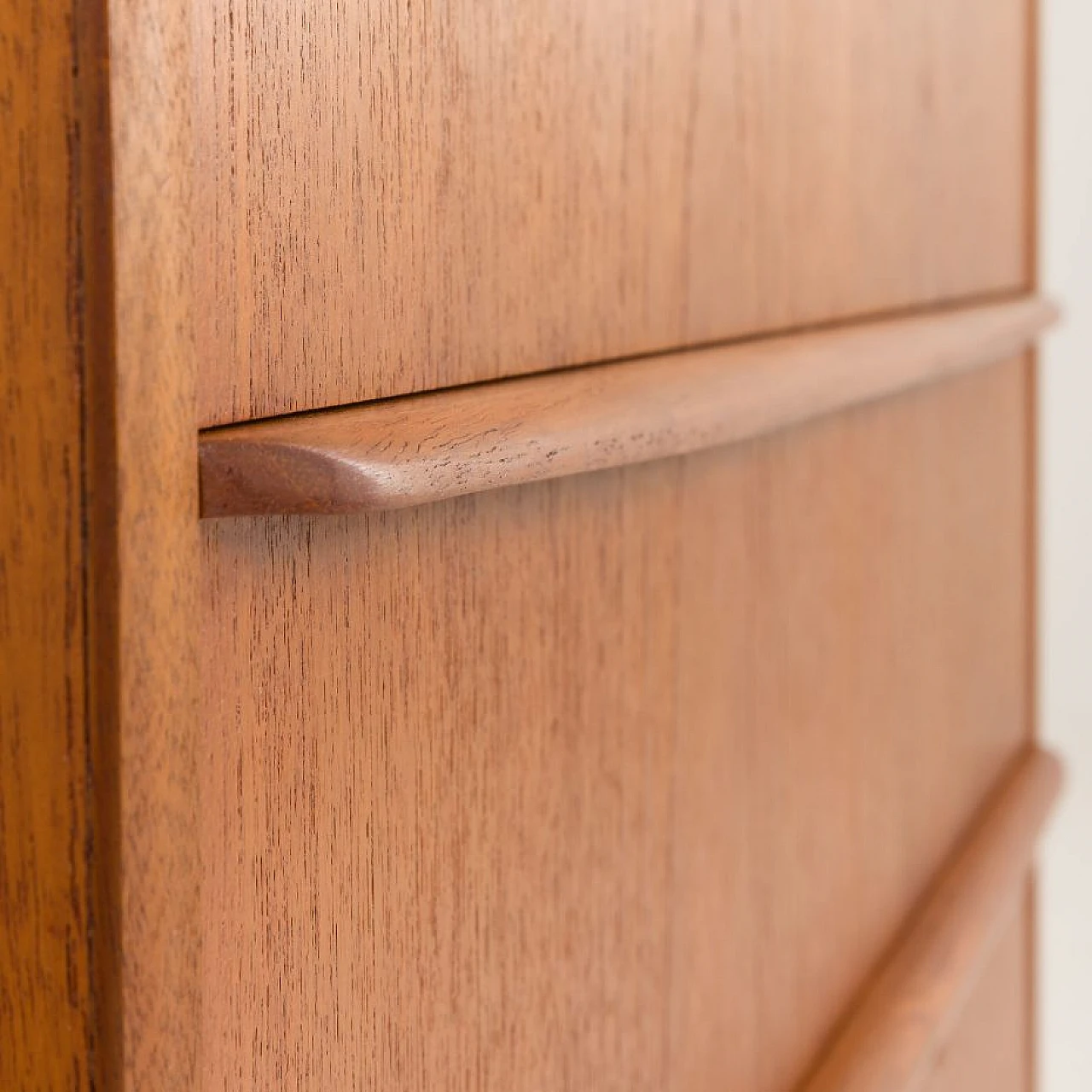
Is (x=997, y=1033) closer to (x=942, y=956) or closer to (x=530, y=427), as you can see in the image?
(x=942, y=956)

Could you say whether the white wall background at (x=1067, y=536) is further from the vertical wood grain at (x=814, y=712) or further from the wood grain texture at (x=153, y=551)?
the wood grain texture at (x=153, y=551)

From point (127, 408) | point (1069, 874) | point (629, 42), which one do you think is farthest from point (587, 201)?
point (1069, 874)

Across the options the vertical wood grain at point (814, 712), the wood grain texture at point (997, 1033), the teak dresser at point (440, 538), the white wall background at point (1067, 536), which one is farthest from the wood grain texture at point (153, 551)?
the white wall background at point (1067, 536)

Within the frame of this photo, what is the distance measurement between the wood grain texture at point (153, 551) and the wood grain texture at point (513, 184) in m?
0.01

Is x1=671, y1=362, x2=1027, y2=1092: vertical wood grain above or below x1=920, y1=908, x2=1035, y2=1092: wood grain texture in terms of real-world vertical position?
above

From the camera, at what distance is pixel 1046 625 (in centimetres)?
106

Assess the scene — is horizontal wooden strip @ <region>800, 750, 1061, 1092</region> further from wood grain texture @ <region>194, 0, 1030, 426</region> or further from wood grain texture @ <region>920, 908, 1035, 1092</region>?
wood grain texture @ <region>194, 0, 1030, 426</region>

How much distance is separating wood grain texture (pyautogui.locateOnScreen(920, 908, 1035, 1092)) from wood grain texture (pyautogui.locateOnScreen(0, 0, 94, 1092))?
58 cm

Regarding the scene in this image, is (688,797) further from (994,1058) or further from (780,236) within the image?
(994,1058)

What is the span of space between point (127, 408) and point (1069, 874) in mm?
1027

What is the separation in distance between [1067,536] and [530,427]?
2.74 feet

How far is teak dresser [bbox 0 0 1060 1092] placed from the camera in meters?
0.22

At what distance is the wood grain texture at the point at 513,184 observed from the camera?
24 centimetres

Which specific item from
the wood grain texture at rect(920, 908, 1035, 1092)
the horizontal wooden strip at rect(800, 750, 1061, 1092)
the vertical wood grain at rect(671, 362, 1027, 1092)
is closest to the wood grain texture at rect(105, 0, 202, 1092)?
the vertical wood grain at rect(671, 362, 1027, 1092)
